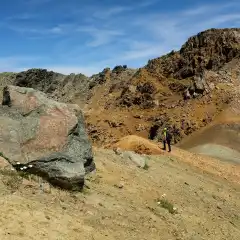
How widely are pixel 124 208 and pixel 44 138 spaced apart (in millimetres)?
3221

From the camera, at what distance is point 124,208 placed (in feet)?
45.3

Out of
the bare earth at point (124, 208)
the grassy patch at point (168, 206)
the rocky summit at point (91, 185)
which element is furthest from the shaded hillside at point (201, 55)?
the grassy patch at point (168, 206)

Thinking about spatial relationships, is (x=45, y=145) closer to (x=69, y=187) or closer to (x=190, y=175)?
(x=69, y=187)

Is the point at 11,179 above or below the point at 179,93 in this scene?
below

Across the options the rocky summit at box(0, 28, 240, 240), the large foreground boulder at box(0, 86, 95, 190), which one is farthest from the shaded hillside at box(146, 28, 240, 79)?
the large foreground boulder at box(0, 86, 95, 190)

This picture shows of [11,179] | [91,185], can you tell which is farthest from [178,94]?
[11,179]

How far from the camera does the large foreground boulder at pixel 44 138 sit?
13.5 m

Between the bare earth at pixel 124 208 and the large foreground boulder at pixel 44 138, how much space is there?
0.63 metres

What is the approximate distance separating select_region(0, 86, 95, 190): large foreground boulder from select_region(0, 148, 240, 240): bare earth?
2.06 ft

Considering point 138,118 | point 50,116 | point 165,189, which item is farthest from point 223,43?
point 50,116

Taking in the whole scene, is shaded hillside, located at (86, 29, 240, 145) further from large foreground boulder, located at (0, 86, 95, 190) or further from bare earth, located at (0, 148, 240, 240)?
large foreground boulder, located at (0, 86, 95, 190)

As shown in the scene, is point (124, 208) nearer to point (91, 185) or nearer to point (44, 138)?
point (91, 185)

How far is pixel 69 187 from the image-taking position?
13.6 metres

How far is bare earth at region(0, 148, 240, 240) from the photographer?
10820mm
